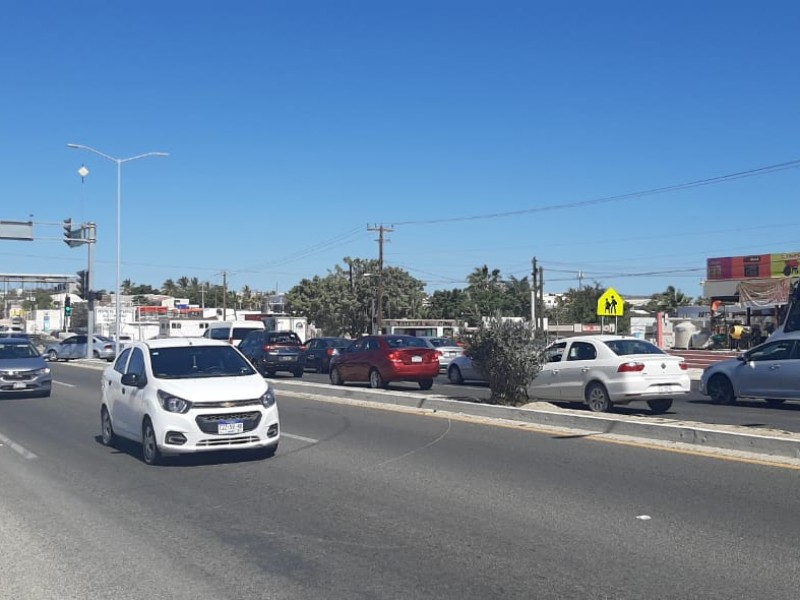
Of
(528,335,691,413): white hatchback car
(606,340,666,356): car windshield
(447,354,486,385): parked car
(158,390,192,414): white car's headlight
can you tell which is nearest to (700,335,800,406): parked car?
(528,335,691,413): white hatchback car

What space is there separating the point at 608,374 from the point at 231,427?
8315 mm

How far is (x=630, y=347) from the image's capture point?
17.7 m

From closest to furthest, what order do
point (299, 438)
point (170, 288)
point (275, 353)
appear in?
point (299, 438) → point (275, 353) → point (170, 288)

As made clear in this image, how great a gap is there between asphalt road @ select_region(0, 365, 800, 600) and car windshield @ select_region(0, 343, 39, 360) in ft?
40.0

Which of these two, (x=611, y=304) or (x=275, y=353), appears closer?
(x=611, y=304)

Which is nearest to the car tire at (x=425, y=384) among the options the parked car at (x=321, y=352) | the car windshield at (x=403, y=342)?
the car windshield at (x=403, y=342)

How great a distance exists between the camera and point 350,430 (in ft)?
52.0

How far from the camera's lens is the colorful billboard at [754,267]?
4347cm

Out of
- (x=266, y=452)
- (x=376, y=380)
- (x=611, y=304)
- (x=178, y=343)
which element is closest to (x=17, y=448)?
(x=178, y=343)

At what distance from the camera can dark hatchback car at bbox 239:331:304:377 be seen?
32688 millimetres

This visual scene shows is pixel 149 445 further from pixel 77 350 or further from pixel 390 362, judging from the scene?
pixel 77 350

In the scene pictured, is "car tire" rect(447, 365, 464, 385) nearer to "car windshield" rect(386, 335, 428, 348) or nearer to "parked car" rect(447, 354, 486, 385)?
"parked car" rect(447, 354, 486, 385)

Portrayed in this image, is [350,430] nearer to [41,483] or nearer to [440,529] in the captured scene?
[41,483]

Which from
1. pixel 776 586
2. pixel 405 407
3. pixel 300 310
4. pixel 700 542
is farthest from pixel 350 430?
pixel 300 310
